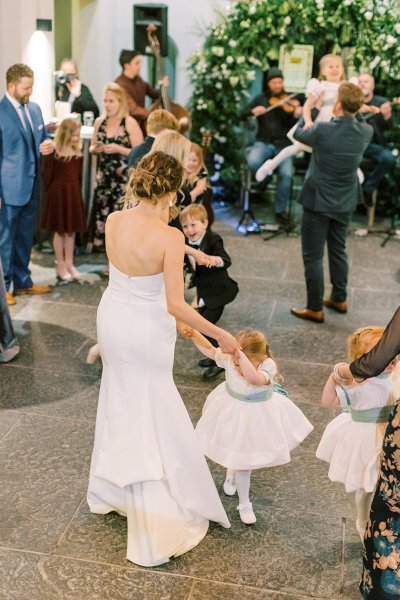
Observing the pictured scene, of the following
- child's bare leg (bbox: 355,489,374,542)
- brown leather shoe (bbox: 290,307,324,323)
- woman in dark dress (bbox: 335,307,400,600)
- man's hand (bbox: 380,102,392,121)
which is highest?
man's hand (bbox: 380,102,392,121)

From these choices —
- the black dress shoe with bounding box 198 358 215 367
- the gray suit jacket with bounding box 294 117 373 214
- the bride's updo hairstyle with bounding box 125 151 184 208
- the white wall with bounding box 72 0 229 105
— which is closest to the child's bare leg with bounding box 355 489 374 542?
the bride's updo hairstyle with bounding box 125 151 184 208

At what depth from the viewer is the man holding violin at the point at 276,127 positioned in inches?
340

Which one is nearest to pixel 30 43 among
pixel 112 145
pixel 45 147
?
pixel 112 145

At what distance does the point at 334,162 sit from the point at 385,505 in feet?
10.7

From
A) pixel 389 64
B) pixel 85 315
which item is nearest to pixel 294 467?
pixel 85 315

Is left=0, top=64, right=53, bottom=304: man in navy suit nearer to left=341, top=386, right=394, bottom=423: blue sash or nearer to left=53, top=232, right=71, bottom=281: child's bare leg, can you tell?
left=53, top=232, right=71, bottom=281: child's bare leg

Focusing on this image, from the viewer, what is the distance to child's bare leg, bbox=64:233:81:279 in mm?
6629

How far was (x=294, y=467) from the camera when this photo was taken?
164 inches

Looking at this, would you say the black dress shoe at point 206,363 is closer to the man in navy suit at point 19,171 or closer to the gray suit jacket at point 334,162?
the gray suit jacket at point 334,162

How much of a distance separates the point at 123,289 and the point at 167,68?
7.69 meters

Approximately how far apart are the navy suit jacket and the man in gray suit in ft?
6.27

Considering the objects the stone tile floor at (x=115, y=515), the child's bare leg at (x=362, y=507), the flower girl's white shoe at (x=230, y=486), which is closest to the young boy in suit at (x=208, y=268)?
the stone tile floor at (x=115, y=515)

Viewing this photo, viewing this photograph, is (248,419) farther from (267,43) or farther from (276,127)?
(267,43)

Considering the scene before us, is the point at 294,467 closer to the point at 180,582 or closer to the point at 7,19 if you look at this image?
the point at 180,582
